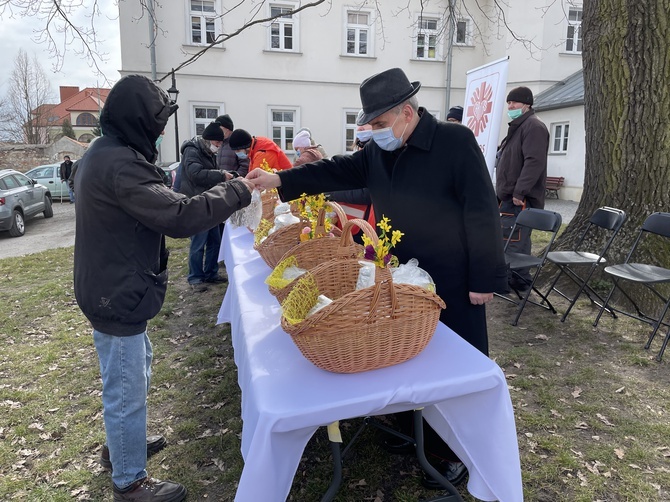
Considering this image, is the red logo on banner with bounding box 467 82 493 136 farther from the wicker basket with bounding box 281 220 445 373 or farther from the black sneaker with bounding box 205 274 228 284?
the wicker basket with bounding box 281 220 445 373

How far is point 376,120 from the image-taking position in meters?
2.16

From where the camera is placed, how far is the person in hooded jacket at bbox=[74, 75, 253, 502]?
185cm

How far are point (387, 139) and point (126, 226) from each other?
3.81 ft

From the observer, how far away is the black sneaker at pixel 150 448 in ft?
8.52

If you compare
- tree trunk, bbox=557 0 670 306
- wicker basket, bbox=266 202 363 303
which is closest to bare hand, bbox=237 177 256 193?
wicker basket, bbox=266 202 363 303

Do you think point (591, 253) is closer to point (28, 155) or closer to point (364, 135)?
point (364, 135)

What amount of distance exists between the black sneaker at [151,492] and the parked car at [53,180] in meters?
17.6

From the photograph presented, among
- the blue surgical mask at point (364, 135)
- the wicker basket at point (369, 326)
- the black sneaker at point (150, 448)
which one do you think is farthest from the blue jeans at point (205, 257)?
the wicker basket at point (369, 326)

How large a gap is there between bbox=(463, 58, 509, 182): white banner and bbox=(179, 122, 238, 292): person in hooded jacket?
2.80m

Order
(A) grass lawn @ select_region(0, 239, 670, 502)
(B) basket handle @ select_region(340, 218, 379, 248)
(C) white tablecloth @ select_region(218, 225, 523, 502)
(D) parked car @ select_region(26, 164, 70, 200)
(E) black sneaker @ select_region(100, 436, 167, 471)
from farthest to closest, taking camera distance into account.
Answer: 1. (D) parked car @ select_region(26, 164, 70, 200)
2. (E) black sneaker @ select_region(100, 436, 167, 471)
3. (A) grass lawn @ select_region(0, 239, 670, 502)
4. (B) basket handle @ select_region(340, 218, 379, 248)
5. (C) white tablecloth @ select_region(218, 225, 523, 502)

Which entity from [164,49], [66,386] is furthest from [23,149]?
[66,386]

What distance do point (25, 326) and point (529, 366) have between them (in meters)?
4.74

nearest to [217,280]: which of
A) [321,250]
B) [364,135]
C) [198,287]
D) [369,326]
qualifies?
[198,287]

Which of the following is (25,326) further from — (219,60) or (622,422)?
(219,60)
